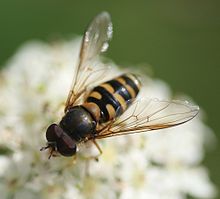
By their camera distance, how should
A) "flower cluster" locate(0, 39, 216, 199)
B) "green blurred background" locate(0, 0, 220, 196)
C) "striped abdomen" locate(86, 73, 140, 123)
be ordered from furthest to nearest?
"green blurred background" locate(0, 0, 220, 196) < "flower cluster" locate(0, 39, 216, 199) < "striped abdomen" locate(86, 73, 140, 123)

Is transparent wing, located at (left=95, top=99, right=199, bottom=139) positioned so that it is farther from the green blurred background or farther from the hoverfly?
the green blurred background

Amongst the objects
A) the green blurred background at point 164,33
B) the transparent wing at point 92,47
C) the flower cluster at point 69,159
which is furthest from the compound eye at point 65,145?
the green blurred background at point 164,33

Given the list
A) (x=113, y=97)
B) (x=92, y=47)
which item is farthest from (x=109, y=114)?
(x=92, y=47)

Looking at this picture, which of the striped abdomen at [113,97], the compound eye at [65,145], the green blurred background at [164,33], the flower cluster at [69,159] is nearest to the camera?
the compound eye at [65,145]

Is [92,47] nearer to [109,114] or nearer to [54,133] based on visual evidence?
[109,114]

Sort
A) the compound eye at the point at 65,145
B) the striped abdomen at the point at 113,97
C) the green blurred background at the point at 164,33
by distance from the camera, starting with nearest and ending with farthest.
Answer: the compound eye at the point at 65,145 < the striped abdomen at the point at 113,97 < the green blurred background at the point at 164,33

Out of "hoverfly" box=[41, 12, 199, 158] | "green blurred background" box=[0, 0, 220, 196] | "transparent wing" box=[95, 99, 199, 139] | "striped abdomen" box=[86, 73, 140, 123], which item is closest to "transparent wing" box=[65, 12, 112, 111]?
"hoverfly" box=[41, 12, 199, 158]

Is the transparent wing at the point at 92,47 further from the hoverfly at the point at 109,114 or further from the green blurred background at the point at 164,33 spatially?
the green blurred background at the point at 164,33
